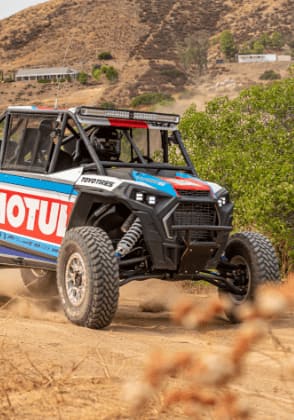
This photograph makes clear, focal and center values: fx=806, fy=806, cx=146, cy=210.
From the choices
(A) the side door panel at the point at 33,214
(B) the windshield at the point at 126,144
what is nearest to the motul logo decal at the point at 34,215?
(A) the side door panel at the point at 33,214

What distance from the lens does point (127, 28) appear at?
389 ft

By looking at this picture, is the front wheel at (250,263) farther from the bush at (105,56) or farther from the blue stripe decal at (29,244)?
the bush at (105,56)

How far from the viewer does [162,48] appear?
115m

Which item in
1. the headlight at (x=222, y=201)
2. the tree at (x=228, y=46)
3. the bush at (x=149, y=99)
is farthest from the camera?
the tree at (x=228, y=46)

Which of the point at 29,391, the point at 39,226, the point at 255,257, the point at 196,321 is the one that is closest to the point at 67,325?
the point at 39,226

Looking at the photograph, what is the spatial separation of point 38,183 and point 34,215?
1.13ft

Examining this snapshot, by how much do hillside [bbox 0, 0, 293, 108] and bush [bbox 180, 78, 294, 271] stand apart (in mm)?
85870

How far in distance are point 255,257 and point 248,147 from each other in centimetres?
780

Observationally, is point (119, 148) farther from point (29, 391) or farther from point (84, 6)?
point (84, 6)

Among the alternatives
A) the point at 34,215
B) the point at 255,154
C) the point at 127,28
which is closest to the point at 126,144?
the point at 34,215

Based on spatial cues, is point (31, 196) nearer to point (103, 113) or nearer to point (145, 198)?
point (103, 113)

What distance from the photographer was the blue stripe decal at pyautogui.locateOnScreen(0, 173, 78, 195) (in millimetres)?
8109

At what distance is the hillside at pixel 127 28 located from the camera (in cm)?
11156

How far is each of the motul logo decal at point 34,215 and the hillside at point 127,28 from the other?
94.9 meters
